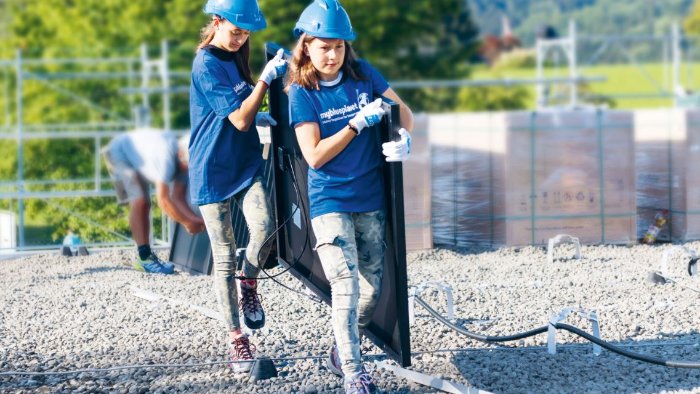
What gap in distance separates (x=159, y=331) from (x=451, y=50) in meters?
40.8

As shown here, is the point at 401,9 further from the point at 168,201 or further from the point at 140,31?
the point at 168,201

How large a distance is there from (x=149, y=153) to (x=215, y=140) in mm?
4420

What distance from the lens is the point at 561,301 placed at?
7684 mm

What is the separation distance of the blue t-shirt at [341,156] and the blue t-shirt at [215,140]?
558 mm

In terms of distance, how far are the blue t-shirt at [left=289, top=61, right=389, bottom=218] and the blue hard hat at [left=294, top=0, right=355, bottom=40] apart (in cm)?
23

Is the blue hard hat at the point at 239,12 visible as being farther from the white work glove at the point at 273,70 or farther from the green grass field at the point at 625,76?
the green grass field at the point at 625,76

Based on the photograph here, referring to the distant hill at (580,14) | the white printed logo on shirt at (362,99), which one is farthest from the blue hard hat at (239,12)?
the distant hill at (580,14)

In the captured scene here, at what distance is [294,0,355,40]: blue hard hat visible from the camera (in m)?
5.11

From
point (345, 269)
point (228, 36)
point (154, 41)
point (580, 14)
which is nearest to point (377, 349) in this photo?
point (345, 269)

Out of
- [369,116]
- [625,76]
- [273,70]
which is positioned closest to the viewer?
[369,116]

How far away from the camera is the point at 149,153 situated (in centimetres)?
998

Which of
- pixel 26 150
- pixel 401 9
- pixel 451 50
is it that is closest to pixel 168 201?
pixel 26 150

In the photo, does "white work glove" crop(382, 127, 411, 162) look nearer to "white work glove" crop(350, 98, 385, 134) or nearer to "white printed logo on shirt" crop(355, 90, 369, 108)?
"white work glove" crop(350, 98, 385, 134)

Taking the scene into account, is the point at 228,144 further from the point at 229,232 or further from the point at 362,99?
the point at 362,99
